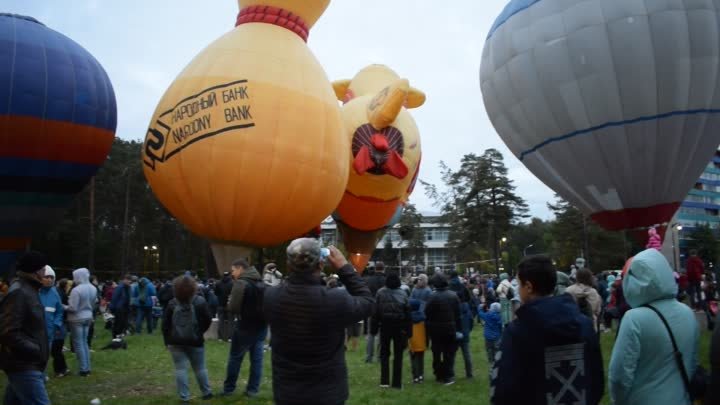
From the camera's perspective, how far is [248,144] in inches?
351

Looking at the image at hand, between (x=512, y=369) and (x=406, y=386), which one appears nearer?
(x=512, y=369)

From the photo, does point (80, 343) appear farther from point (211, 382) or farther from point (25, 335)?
point (25, 335)

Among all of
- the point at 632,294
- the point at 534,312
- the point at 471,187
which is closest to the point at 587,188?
the point at 632,294

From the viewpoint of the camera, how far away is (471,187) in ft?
134

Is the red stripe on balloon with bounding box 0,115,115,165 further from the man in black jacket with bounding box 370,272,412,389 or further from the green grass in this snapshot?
the man in black jacket with bounding box 370,272,412,389

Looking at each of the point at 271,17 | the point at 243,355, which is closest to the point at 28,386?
the point at 243,355

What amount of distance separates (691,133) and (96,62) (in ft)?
36.1

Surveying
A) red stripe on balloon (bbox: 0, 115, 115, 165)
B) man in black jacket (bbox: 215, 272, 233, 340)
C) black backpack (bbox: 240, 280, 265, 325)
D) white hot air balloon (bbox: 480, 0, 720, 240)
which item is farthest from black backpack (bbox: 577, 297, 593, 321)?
red stripe on balloon (bbox: 0, 115, 115, 165)

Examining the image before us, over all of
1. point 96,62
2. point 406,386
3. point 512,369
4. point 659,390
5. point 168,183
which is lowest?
point 406,386

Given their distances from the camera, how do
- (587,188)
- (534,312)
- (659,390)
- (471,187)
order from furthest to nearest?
(471,187) < (587,188) < (659,390) < (534,312)

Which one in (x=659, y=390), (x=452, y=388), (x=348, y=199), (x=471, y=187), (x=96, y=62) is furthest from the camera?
(x=471, y=187)

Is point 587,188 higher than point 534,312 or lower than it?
higher

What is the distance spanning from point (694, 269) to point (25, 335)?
11252 mm

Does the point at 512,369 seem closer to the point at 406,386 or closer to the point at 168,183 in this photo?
the point at 406,386
